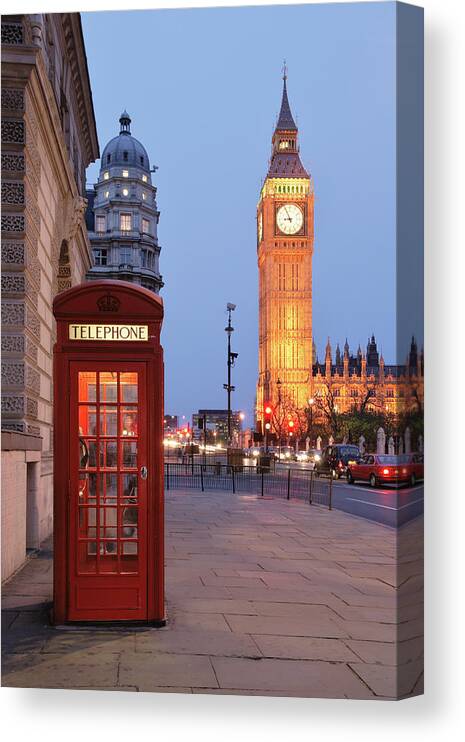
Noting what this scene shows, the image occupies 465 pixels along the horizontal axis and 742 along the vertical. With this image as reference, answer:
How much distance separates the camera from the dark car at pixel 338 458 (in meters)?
37.7

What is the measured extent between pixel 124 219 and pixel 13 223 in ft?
257

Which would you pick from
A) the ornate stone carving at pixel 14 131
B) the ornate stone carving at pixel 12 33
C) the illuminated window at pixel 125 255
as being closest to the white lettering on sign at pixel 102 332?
the ornate stone carving at pixel 14 131

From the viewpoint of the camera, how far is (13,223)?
914 centimetres

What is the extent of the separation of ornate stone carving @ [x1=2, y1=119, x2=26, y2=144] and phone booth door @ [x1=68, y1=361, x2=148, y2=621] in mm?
3602

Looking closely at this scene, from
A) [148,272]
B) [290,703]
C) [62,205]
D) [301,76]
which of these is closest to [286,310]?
[148,272]

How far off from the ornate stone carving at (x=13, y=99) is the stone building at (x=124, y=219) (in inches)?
2894

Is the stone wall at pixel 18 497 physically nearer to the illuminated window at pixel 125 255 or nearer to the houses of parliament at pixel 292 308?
the illuminated window at pixel 125 255

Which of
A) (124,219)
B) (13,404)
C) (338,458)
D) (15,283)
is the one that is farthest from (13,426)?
(124,219)

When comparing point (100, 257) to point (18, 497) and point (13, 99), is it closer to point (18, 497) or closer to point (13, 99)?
point (13, 99)

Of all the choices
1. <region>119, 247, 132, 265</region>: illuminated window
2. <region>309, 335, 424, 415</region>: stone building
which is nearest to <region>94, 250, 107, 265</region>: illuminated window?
<region>119, 247, 132, 265</region>: illuminated window

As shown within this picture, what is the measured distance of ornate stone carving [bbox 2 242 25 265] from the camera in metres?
9.15

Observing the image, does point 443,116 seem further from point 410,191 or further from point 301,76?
point 301,76

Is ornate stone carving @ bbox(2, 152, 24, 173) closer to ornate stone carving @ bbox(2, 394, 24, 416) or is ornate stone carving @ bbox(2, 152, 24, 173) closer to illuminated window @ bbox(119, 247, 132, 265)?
ornate stone carving @ bbox(2, 394, 24, 416)

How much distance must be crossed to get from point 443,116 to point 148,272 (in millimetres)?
79188
